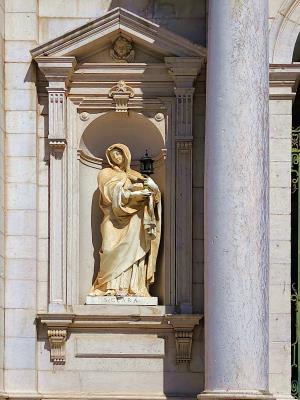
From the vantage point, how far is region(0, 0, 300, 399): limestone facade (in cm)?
2052

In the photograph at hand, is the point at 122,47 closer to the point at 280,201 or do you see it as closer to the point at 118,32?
the point at 118,32

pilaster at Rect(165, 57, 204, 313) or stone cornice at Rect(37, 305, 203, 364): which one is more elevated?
pilaster at Rect(165, 57, 204, 313)

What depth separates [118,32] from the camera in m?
21.0

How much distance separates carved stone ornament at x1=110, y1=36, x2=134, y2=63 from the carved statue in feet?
5.26

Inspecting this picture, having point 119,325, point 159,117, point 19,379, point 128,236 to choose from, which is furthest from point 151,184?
point 19,379

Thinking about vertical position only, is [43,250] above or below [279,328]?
above

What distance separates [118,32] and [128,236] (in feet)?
8.87

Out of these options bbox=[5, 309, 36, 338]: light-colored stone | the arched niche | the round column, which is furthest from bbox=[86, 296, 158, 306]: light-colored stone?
the round column

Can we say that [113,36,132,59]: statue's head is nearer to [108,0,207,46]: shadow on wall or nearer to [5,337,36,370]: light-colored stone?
[108,0,207,46]: shadow on wall

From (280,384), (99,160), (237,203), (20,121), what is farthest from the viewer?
(99,160)

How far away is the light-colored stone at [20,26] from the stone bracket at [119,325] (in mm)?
3724

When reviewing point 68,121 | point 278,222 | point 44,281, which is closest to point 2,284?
point 44,281

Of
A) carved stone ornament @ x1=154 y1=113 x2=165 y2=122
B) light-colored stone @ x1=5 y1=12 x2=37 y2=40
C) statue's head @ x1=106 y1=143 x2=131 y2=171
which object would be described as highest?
light-colored stone @ x1=5 y1=12 x2=37 y2=40

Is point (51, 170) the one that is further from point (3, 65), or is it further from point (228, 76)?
point (228, 76)
